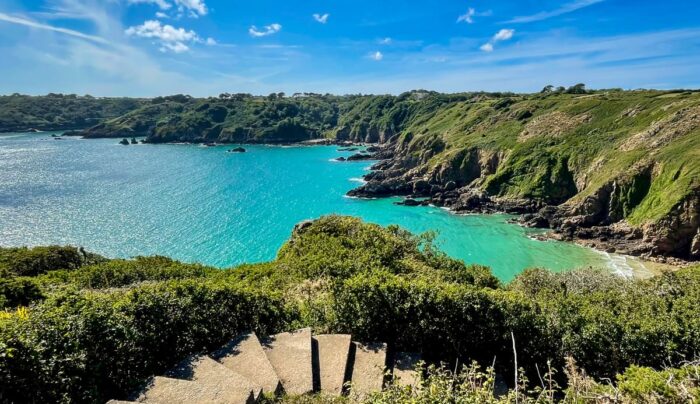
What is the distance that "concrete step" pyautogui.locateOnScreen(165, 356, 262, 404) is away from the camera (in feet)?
24.6

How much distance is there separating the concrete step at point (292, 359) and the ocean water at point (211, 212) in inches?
1046

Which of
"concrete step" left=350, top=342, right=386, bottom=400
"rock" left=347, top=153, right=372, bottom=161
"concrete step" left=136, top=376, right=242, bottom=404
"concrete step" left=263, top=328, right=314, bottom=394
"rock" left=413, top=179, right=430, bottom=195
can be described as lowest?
"rock" left=413, top=179, right=430, bottom=195

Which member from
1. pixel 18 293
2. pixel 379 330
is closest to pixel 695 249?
pixel 379 330

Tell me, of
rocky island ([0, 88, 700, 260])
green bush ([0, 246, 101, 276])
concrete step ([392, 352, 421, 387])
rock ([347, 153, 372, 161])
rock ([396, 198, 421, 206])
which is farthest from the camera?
rock ([347, 153, 372, 161])

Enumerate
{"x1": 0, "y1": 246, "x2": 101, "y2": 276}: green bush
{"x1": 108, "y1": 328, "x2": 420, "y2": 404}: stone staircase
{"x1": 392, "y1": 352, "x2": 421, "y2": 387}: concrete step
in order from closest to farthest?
{"x1": 108, "y1": 328, "x2": 420, "y2": 404}: stone staircase → {"x1": 392, "y1": 352, "x2": 421, "y2": 387}: concrete step → {"x1": 0, "y1": 246, "x2": 101, "y2": 276}: green bush

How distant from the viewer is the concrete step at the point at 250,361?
28.2 feet

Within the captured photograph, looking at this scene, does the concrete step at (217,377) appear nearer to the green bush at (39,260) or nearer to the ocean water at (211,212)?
the green bush at (39,260)

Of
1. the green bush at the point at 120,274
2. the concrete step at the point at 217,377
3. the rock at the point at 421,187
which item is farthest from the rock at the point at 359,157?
the concrete step at the point at 217,377

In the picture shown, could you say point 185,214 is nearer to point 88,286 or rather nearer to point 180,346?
point 88,286

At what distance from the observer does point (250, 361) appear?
9.45 m

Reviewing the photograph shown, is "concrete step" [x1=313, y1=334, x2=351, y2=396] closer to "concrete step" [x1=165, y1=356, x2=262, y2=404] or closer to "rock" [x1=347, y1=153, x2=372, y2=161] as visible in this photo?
"concrete step" [x1=165, y1=356, x2=262, y2=404]

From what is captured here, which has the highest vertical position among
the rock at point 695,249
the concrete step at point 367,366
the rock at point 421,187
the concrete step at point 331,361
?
the concrete step at point 331,361

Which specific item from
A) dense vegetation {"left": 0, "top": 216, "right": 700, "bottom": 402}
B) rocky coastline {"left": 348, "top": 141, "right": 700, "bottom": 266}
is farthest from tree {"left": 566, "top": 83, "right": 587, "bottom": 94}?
dense vegetation {"left": 0, "top": 216, "right": 700, "bottom": 402}

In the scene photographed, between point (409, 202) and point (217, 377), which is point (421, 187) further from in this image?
point (217, 377)
